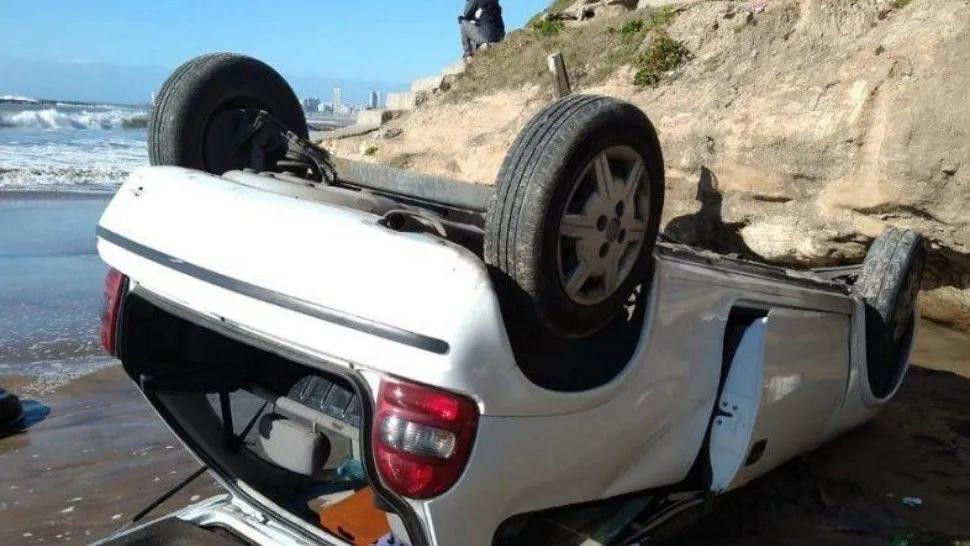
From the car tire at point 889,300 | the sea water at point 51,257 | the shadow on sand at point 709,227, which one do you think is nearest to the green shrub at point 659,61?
the shadow on sand at point 709,227

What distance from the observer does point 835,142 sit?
23.1 ft

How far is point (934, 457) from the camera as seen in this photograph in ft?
15.6

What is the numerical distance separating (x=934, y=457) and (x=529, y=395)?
133 inches

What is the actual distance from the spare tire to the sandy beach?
1.93m

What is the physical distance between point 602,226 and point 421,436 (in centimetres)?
78

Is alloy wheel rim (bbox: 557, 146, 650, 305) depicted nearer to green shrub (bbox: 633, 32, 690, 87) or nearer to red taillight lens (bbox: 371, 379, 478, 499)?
red taillight lens (bbox: 371, 379, 478, 499)

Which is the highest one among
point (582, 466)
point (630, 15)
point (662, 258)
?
point (630, 15)

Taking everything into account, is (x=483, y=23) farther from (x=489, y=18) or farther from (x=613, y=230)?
(x=613, y=230)

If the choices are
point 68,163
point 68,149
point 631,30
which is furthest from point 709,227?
point 68,149

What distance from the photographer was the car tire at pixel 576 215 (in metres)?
2.32

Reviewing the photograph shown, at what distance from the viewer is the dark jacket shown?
56.6 ft

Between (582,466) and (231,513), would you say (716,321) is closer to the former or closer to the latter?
(582,466)

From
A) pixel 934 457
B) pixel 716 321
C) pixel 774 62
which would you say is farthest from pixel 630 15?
pixel 716 321

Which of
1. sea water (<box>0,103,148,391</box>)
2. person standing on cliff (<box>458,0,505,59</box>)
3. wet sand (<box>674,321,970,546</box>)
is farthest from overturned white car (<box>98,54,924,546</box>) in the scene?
person standing on cliff (<box>458,0,505,59</box>)
